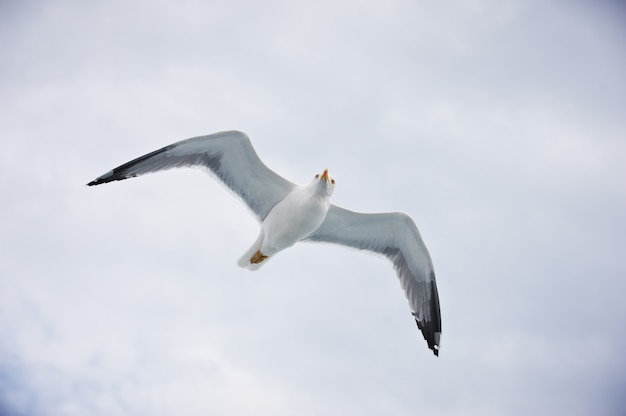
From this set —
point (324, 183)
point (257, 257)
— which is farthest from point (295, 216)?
point (257, 257)

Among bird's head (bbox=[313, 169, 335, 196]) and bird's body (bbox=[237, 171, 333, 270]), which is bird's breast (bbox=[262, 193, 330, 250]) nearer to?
bird's body (bbox=[237, 171, 333, 270])

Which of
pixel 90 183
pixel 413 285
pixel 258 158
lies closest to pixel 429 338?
pixel 413 285

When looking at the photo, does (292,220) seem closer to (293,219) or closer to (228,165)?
(293,219)

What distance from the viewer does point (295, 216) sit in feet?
32.9

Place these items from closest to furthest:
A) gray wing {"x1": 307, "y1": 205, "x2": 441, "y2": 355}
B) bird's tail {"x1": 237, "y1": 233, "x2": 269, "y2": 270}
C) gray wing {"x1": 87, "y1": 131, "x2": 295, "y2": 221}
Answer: gray wing {"x1": 87, "y1": 131, "x2": 295, "y2": 221} → bird's tail {"x1": 237, "y1": 233, "x2": 269, "y2": 270} → gray wing {"x1": 307, "y1": 205, "x2": 441, "y2": 355}

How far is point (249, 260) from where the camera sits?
10648mm

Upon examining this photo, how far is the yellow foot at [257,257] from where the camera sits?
34.7 feet

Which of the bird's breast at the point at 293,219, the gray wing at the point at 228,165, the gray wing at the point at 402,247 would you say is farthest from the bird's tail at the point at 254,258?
the gray wing at the point at 402,247

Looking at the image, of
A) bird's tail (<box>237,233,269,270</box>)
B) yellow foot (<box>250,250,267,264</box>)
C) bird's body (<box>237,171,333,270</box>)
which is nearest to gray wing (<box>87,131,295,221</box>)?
bird's body (<box>237,171,333,270</box>)

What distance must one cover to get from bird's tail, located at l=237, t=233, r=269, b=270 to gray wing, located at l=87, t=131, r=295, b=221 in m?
0.50

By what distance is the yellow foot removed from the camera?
1058cm

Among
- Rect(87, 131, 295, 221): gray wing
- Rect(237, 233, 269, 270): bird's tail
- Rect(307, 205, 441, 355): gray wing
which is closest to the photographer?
Rect(87, 131, 295, 221): gray wing

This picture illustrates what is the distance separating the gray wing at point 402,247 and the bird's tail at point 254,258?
1.02m

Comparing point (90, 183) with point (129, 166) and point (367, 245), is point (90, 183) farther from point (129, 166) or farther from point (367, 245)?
point (367, 245)
